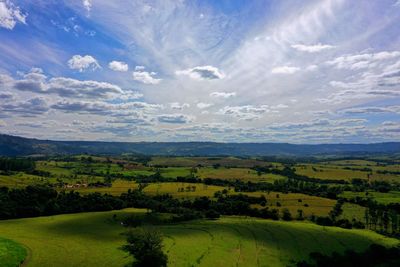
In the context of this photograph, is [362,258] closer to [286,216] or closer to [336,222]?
[336,222]

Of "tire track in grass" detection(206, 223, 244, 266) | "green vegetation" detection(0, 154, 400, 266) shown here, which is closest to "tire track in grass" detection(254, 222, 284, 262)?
"green vegetation" detection(0, 154, 400, 266)

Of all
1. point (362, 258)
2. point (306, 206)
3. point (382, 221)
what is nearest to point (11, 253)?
point (362, 258)

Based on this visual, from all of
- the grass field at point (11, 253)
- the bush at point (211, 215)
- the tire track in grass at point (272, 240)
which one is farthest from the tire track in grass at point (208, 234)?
the grass field at point (11, 253)

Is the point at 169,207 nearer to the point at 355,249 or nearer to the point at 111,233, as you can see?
the point at 111,233

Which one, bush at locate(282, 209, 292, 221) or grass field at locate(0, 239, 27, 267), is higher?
grass field at locate(0, 239, 27, 267)

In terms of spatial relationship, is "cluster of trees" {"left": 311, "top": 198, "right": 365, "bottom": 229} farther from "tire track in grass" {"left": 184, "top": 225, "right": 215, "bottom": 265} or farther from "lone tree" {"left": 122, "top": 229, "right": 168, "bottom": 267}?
"lone tree" {"left": 122, "top": 229, "right": 168, "bottom": 267}

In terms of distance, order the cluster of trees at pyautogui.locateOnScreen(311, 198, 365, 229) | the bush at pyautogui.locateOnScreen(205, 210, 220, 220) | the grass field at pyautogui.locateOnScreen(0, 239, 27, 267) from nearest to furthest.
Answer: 1. the grass field at pyautogui.locateOnScreen(0, 239, 27, 267)
2. the cluster of trees at pyautogui.locateOnScreen(311, 198, 365, 229)
3. the bush at pyautogui.locateOnScreen(205, 210, 220, 220)

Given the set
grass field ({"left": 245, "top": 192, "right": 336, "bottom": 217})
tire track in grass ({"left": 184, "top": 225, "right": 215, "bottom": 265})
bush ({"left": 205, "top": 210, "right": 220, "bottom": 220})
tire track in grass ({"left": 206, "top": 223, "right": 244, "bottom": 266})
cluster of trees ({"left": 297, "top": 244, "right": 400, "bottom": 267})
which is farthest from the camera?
grass field ({"left": 245, "top": 192, "right": 336, "bottom": 217})
